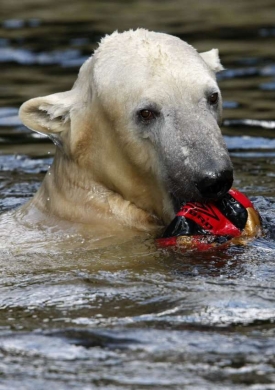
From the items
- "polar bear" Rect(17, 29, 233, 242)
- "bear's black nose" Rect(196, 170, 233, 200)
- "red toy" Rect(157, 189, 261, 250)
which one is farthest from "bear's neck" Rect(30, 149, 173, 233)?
"bear's black nose" Rect(196, 170, 233, 200)

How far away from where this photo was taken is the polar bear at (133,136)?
15.1 feet

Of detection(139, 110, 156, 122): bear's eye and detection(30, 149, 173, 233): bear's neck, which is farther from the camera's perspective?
detection(30, 149, 173, 233): bear's neck

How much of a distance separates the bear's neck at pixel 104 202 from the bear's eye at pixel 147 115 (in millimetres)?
349

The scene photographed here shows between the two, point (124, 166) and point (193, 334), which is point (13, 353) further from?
point (124, 166)

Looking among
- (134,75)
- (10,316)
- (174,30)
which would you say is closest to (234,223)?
(134,75)

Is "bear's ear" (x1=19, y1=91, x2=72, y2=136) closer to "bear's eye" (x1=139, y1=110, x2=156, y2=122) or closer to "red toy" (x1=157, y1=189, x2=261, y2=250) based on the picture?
"bear's eye" (x1=139, y1=110, x2=156, y2=122)

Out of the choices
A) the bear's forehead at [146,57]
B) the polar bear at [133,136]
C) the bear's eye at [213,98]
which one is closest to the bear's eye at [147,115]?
the polar bear at [133,136]

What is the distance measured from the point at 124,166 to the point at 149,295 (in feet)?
3.40

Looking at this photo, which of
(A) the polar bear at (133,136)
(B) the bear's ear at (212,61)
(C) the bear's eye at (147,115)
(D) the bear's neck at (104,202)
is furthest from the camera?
(B) the bear's ear at (212,61)

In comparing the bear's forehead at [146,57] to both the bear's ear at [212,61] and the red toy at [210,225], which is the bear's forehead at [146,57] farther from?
the red toy at [210,225]

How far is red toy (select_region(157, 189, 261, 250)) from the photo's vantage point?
463 centimetres

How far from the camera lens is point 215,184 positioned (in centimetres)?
442

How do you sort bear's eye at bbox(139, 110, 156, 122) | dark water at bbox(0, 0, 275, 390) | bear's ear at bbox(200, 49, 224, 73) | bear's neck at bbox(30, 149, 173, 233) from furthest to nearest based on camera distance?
bear's ear at bbox(200, 49, 224, 73)
bear's neck at bbox(30, 149, 173, 233)
bear's eye at bbox(139, 110, 156, 122)
dark water at bbox(0, 0, 275, 390)

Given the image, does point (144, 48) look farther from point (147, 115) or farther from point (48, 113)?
point (48, 113)
